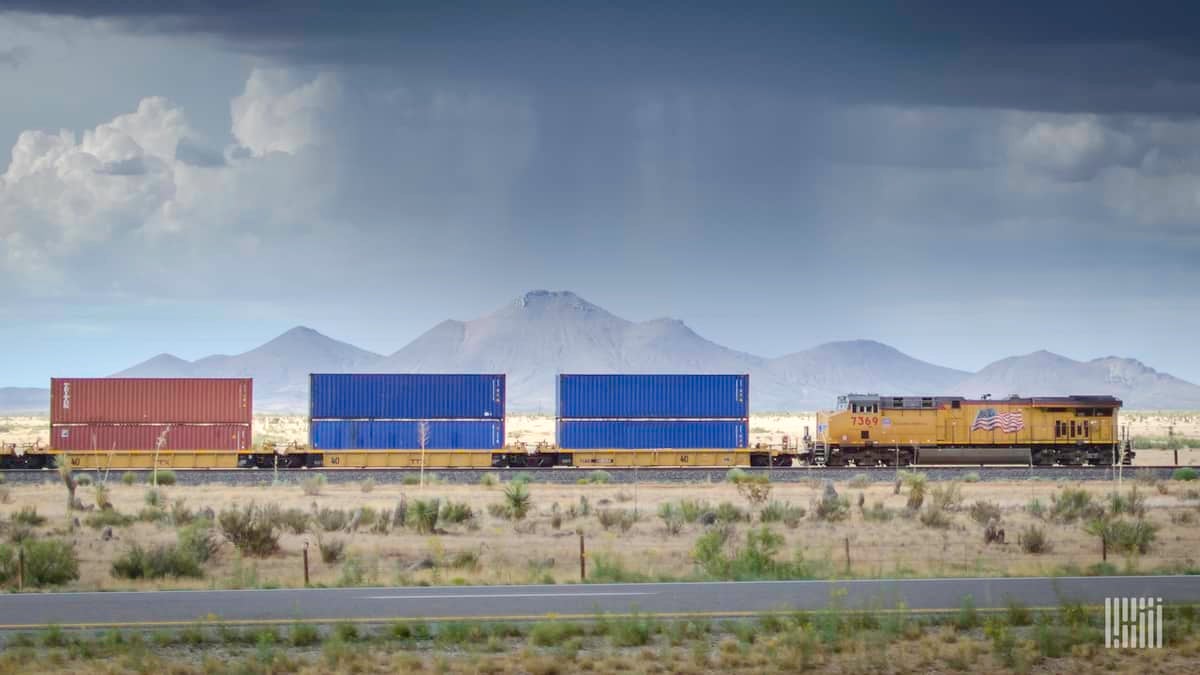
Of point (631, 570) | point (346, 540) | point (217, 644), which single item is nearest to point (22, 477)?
point (346, 540)

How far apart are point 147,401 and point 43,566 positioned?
32040 mm

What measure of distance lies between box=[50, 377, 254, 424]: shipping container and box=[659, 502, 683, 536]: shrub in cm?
2460

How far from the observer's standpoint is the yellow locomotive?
2346 inches

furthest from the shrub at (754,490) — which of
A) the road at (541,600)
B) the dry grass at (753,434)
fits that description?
the dry grass at (753,434)

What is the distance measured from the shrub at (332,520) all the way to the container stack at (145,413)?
20.3 metres

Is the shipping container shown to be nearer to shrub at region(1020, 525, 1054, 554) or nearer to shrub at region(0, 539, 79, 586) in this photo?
shrub at region(0, 539, 79, 586)

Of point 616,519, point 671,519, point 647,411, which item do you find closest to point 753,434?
point 647,411

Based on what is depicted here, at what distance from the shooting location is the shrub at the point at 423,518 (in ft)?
118

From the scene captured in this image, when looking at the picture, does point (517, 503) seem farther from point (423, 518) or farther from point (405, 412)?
point (405, 412)

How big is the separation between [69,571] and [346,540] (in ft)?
27.7

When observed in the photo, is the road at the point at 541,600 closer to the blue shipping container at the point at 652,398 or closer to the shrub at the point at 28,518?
the shrub at the point at 28,518

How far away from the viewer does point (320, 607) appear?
21.8 meters

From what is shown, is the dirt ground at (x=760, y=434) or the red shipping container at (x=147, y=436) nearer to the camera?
the red shipping container at (x=147, y=436)

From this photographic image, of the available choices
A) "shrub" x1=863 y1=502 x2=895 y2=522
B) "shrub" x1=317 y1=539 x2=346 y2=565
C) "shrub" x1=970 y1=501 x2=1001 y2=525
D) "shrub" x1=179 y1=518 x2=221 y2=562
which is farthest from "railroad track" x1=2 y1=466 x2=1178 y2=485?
"shrub" x1=317 y1=539 x2=346 y2=565
